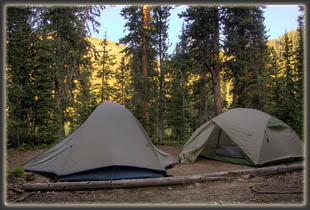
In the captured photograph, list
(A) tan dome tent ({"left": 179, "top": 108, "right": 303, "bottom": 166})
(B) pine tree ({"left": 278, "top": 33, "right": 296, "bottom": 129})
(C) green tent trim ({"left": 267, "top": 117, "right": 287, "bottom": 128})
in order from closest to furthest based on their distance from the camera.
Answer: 1. (A) tan dome tent ({"left": 179, "top": 108, "right": 303, "bottom": 166})
2. (C) green tent trim ({"left": 267, "top": 117, "right": 287, "bottom": 128})
3. (B) pine tree ({"left": 278, "top": 33, "right": 296, "bottom": 129})

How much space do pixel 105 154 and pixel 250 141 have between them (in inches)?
200

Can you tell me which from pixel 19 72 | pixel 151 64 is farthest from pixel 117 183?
pixel 151 64

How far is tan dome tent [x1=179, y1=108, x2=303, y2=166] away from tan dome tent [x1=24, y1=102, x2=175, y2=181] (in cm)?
271

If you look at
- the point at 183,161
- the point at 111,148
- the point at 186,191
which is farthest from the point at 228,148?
the point at 111,148

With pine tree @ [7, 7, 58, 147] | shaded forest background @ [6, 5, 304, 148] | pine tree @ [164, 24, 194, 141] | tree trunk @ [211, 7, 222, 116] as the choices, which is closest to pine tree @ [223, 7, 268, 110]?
shaded forest background @ [6, 5, 304, 148]

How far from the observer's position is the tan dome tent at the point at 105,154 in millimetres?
5117

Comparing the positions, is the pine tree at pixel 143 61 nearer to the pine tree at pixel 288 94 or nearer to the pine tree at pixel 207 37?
the pine tree at pixel 207 37

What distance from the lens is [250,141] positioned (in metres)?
7.38

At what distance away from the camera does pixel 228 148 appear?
8484 millimetres

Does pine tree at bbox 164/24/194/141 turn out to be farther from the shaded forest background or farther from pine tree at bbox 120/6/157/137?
pine tree at bbox 120/6/157/137

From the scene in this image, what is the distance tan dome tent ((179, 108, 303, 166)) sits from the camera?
7.12 meters

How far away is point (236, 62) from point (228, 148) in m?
6.06

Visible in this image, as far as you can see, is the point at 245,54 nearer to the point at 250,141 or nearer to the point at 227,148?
the point at 227,148

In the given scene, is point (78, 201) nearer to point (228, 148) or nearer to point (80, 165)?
point (80, 165)
